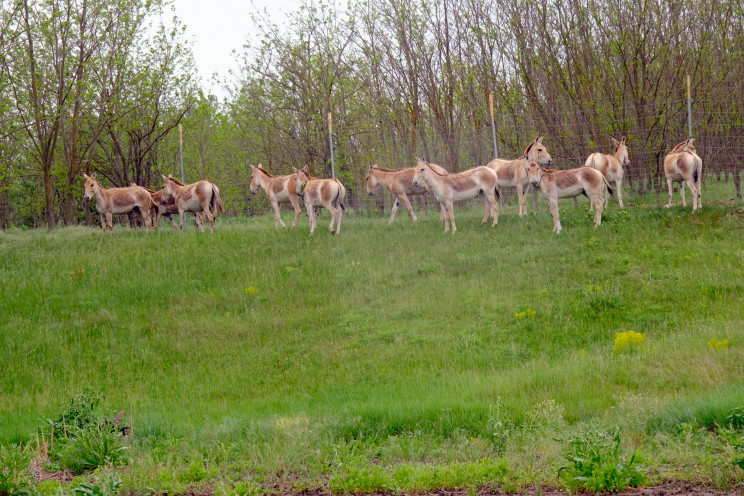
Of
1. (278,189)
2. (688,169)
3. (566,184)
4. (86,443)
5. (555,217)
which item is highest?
(278,189)

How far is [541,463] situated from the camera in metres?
6.98

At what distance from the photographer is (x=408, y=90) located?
28.9 metres

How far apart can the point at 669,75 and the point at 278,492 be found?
21.3m

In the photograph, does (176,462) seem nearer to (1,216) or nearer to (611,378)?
(611,378)

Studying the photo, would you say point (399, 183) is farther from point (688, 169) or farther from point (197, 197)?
point (688, 169)

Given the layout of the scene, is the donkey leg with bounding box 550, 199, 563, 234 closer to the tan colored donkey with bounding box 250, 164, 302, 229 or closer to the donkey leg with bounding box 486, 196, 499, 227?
the donkey leg with bounding box 486, 196, 499, 227

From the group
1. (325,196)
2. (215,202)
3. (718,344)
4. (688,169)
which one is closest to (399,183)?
(325,196)

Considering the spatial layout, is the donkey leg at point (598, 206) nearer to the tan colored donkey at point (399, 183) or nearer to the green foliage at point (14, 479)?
the tan colored donkey at point (399, 183)

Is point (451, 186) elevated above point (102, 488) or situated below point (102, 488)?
above

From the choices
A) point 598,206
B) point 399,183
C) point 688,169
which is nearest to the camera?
point 598,206

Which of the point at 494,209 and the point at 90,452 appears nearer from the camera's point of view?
the point at 90,452

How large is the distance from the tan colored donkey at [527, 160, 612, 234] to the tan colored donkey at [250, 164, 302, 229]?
24.1 ft

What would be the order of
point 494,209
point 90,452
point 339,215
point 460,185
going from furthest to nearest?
point 339,215 < point 460,185 < point 494,209 < point 90,452

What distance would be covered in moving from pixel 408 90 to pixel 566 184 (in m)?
11.4
